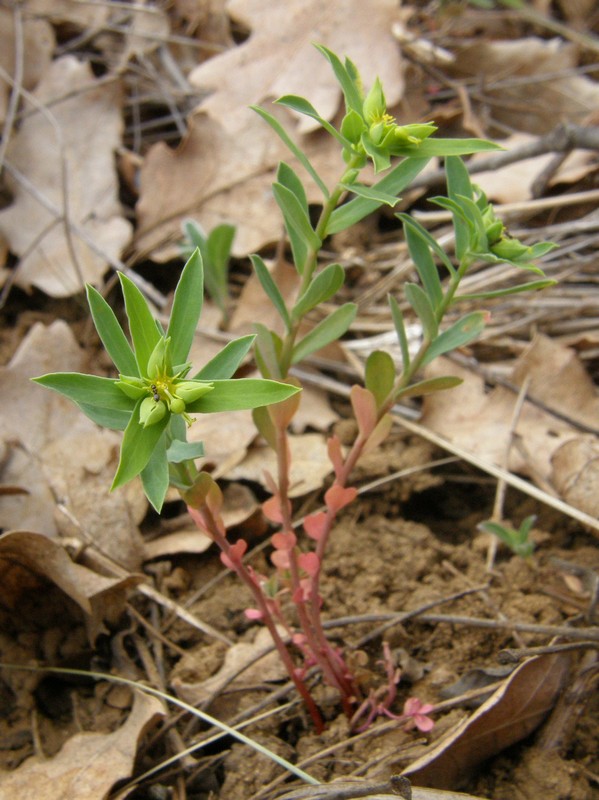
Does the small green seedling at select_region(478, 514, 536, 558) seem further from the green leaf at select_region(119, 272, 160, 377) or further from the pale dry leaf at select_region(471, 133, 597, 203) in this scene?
the pale dry leaf at select_region(471, 133, 597, 203)

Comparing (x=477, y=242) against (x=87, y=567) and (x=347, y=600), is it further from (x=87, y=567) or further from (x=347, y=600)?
(x=87, y=567)

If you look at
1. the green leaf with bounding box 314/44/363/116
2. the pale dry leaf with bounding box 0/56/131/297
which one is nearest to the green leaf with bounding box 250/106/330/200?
the green leaf with bounding box 314/44/363/116

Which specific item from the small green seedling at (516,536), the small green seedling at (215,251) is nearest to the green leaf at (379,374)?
the small green seedling at (516,536)

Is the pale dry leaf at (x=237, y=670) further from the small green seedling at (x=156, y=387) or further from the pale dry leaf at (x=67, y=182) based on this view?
the pale dry leaf at (x=67, y=182)

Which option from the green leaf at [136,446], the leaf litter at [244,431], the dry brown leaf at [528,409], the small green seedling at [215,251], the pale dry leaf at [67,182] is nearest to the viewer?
the green leaf at [136,446]

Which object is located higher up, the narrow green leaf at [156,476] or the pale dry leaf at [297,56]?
the pale dry leaf at [297,56]

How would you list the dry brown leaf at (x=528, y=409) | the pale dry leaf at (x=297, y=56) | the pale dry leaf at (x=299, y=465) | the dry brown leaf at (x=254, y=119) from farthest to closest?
the pale dry leaf at (x=297, y=56) < the dry brown leaf at (x=254, y=119) < the dry brown leaf at (x=528, y=409) < the pale dry leaf at (x=299, y=465)
